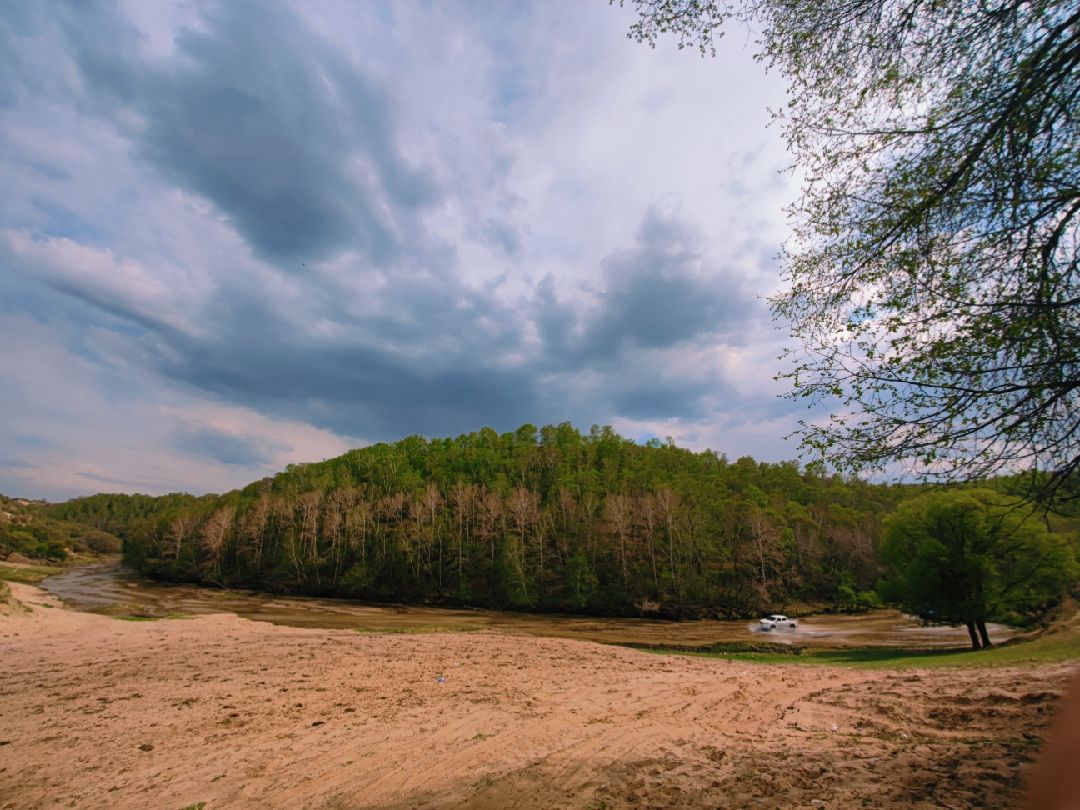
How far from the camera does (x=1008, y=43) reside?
5.65 meters

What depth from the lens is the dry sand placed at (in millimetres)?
5938

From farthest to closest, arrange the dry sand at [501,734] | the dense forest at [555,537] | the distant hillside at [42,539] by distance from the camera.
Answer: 1. the distant hillside at [42,539]
2. the dense forest at [555,537]
3. the dry sand at [501,734]

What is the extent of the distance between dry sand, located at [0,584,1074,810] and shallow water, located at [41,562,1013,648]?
15291 mm

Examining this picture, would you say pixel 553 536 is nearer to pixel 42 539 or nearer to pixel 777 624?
pixel 777 624

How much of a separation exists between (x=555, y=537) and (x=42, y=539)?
10020 centimetres

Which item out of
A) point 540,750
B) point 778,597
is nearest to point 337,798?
point 540,750

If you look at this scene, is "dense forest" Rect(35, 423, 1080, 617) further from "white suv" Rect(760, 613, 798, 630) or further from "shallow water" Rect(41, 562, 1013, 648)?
"white suv" Rect(760, 613, 798, 630)

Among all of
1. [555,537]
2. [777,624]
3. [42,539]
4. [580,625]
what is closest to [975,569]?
[777,624]

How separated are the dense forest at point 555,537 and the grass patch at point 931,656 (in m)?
17.7

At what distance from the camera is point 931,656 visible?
22.4 metres

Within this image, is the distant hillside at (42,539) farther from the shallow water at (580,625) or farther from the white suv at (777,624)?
the white suv at (777,624)

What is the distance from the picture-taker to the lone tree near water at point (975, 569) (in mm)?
24359

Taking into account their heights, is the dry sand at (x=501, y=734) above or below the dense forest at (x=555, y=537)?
below

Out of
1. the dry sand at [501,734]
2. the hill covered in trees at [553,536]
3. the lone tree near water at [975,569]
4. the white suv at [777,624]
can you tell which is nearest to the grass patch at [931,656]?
the lone tree near water at [975,569]
